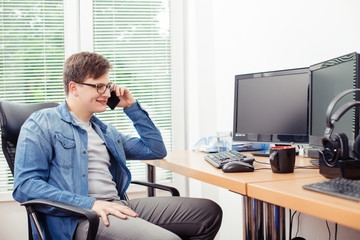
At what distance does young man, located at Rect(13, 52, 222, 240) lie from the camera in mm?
1535

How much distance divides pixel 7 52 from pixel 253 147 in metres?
2.03

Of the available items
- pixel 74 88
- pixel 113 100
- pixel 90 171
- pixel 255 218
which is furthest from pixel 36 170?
pixel 255 218

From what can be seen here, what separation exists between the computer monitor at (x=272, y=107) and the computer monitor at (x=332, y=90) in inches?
5.0

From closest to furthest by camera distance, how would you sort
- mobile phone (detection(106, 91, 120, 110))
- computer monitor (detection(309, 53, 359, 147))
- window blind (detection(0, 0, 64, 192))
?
computer monitor (detection(309, 53, 359, 147)) < mobile phone (detection(106, 91, 120, 110)) < window blind (detection(0, 0, 64, 192))

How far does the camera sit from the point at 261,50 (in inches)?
104

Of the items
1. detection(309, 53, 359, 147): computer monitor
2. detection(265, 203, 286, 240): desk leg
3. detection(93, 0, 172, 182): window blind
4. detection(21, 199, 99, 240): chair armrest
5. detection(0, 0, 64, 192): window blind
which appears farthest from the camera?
detection(93, 0, 172, 182): window blind

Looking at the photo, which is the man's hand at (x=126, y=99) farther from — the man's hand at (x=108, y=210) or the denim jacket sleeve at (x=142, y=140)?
the man's hand at (x=108, y=210)

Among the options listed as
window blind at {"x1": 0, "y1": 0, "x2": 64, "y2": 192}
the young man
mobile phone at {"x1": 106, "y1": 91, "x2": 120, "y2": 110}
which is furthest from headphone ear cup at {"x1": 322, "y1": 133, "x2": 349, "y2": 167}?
window blind at {"x1": 0, "y1": 0, "x2": 64, "y2": 192}

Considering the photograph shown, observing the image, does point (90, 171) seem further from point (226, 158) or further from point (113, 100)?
point (226, 158)

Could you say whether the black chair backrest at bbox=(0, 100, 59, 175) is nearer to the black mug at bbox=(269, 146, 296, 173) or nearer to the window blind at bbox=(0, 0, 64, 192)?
the black mug at bbox=(269, 146, 296, 173)

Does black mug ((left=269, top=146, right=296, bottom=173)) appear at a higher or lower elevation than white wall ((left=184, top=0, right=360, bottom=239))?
lower

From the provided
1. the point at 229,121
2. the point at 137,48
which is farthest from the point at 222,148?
the point at 137,48

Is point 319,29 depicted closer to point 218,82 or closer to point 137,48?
point 218,82

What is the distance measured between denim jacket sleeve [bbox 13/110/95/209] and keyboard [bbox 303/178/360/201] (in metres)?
0.85
